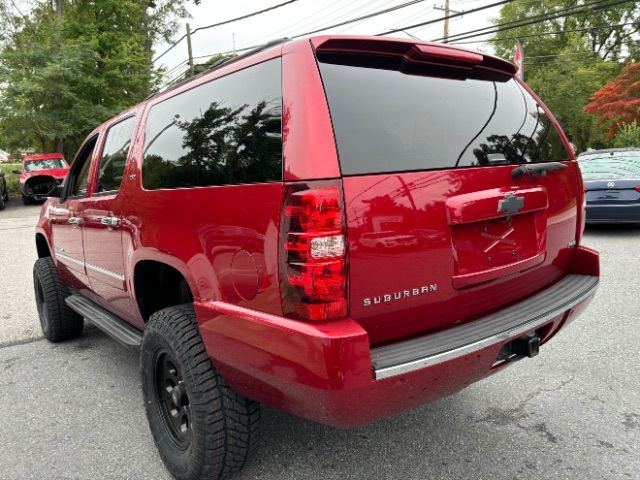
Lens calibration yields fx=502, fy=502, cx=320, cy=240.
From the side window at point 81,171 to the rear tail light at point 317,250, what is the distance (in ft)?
8.01

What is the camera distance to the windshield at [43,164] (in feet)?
59.0

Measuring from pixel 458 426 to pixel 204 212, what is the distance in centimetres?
177

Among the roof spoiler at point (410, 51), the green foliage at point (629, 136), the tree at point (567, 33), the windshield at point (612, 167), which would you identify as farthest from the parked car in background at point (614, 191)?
the tree at point (567, 33)

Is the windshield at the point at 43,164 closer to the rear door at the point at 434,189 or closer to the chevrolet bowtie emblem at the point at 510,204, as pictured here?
the rear door at the point at 434,189

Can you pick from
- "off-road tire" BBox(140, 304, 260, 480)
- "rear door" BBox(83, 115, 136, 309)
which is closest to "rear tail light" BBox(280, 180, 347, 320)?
"off-road tire" BBox(140, 304, 260, 480)

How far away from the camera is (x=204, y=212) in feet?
6.79

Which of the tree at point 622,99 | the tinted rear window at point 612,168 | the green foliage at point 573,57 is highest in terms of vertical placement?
the green foliage at point 573,57

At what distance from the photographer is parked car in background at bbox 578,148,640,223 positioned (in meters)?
8.04

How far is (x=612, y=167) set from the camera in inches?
338

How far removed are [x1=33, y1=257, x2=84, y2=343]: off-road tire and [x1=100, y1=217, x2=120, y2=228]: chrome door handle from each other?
4.60ft

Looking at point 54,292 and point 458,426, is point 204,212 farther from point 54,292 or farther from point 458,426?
point 54,292

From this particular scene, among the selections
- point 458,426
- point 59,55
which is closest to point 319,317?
point 458,426

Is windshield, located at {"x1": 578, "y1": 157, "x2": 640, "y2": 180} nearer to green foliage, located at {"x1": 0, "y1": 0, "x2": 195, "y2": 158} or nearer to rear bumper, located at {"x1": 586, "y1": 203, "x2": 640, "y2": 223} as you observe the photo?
rear bumper, located at {"x1": 586, "y1": 203, "x2": 640, "y2": 223}

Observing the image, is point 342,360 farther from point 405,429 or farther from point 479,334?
point 405,429
